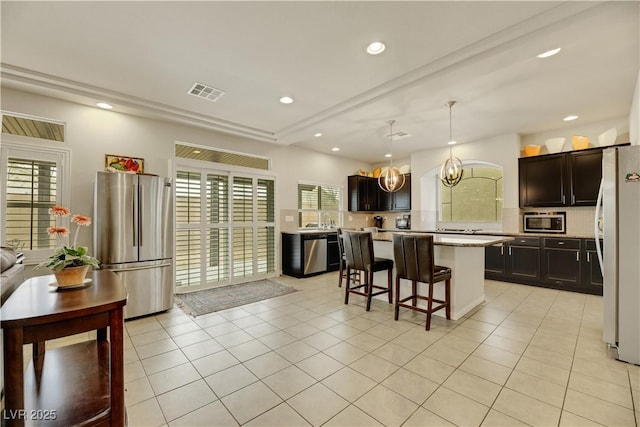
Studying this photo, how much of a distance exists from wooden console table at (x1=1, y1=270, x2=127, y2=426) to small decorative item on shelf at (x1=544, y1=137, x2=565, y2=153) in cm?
643

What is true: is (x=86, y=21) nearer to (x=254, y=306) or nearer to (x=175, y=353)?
(x=175, y=353)

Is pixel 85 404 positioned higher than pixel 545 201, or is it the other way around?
pixel 545 201

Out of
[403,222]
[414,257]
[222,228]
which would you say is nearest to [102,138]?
[222,228]

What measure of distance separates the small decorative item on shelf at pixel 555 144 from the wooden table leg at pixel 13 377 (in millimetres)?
6754

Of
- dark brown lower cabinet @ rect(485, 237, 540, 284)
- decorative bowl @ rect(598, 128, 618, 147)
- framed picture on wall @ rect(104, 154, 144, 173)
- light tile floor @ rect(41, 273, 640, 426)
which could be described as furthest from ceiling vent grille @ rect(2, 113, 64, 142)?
decorative bowl @ rect(598, 128, 618, 147)

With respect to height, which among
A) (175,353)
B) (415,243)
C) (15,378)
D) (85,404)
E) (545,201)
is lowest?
(175,353)

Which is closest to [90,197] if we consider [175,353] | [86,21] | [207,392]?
[86,21]

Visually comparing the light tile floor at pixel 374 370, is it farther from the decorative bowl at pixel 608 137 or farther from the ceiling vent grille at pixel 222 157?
the decorative bowl at pixel 608 137

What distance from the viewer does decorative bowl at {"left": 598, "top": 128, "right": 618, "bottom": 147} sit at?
169 inches

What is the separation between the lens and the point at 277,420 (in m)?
1.71

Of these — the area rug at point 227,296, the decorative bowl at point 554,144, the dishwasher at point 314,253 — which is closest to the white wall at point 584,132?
the decorative bowl at point 554,144

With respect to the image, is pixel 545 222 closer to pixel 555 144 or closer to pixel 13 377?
pixel 555 144

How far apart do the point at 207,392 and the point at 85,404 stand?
0.83 metres

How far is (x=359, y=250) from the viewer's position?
3697 millimetres
